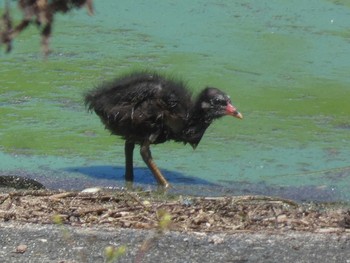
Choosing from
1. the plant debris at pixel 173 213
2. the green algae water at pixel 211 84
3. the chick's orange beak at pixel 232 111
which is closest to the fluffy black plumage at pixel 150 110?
the chick's orange beak at pixel 232 111

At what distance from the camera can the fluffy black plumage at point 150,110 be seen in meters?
8.52

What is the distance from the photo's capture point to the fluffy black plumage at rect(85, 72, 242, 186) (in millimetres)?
8516

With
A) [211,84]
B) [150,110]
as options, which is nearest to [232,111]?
[150,110]

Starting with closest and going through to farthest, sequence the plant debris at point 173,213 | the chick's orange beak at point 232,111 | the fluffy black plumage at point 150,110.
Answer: the plant debris at point 173,213 → the fluffy black plumage at point 150,110 → the chick's orange beak at point 232,111

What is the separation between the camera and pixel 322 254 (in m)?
5.52

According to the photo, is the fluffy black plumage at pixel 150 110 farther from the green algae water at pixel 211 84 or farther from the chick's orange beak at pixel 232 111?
the green algae water at pixel 211 84

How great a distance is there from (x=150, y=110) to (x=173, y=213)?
229cm

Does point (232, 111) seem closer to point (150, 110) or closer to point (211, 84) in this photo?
point (150, 110)

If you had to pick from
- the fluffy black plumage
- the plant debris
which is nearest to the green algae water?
the fluffy black plumage

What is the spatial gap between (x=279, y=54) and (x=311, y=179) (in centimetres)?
327

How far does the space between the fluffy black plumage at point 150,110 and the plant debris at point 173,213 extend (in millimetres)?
1566

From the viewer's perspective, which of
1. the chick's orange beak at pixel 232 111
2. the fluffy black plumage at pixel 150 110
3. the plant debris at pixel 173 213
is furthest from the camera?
the chick's orange beak at pixel 232 111

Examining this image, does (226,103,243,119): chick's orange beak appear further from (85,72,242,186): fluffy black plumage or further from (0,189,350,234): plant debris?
(0,189,350,234): plant debris

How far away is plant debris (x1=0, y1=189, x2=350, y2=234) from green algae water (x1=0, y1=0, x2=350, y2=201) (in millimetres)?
1368
